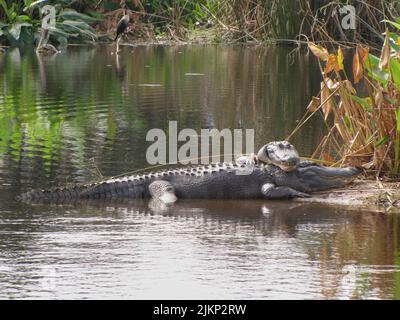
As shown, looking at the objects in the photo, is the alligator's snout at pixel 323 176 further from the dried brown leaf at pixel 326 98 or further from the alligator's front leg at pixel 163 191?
the alligator's front leg at pixel 163 191

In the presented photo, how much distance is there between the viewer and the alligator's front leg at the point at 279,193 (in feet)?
31.9

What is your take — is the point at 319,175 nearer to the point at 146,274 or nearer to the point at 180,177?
the point at 180,177

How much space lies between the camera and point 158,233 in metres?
8.38

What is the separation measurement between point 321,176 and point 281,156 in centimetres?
40

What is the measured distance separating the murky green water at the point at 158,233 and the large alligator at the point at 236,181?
0.19m

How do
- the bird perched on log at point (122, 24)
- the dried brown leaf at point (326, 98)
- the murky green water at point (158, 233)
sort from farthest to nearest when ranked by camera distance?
1. the bird perched on log at point (122, 24)
2. the dried brown leaf at point (326, 98)
3. the murky green water at point (158, 233)

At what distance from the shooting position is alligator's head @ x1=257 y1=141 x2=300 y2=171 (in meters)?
9.78

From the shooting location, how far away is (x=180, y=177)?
32.4 feet

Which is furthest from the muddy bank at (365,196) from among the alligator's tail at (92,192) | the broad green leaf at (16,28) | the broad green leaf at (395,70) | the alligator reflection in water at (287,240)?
the broad green leaf at (16,28)

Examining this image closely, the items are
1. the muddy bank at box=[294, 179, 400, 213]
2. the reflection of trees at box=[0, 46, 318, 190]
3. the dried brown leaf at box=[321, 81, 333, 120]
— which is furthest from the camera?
the reflection of trees at box=[0, 46, 318, 190]

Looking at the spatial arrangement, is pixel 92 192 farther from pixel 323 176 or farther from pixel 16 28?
pixel 16 28

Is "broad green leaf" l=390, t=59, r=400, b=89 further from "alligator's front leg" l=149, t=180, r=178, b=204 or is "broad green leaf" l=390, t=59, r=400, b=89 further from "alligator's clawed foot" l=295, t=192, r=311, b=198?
"alligator's front leg" l=149, t=180, r=178, b=204

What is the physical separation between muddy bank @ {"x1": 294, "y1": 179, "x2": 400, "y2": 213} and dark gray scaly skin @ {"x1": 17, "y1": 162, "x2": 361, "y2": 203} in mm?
109

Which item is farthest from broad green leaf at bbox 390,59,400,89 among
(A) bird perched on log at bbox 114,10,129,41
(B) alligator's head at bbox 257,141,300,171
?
(A) bird perched on log at bbox 114,10,129,41
